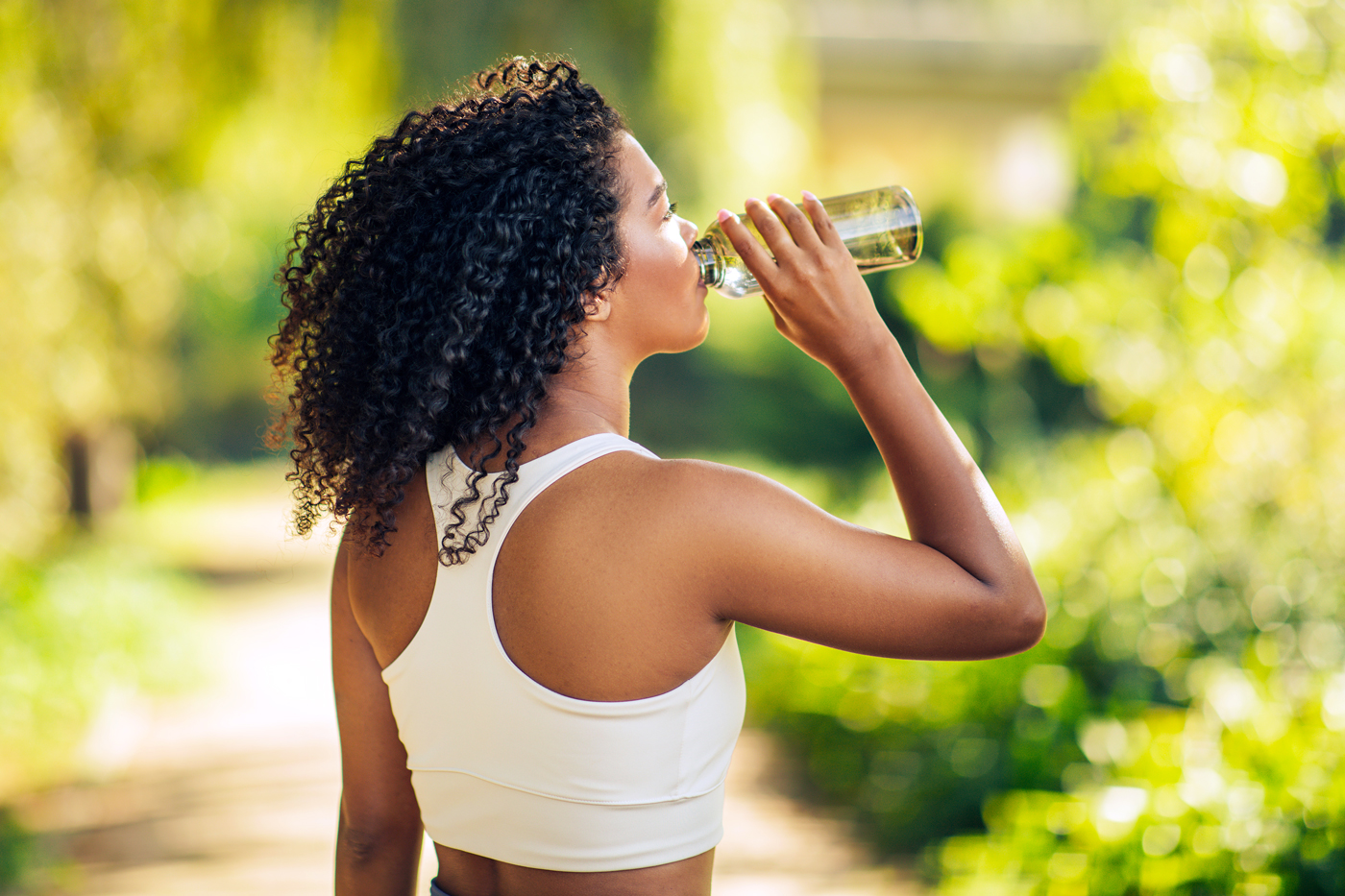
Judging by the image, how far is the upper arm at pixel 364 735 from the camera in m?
1.58

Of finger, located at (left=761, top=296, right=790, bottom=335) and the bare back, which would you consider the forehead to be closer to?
finger, located at (left=761, top=296, right=790, bottom=335)

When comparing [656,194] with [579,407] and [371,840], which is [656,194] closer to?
[579,407]

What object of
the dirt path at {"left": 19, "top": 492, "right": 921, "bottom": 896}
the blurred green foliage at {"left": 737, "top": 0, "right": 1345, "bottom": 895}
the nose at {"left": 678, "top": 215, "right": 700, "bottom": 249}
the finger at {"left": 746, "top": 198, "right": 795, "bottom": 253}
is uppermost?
the finger at {"left": 746, "top": 198, "right": 795, "bottom": 253}

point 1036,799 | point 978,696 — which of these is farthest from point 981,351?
point 1036,799

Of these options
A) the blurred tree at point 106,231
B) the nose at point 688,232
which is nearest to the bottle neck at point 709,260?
the nose at point 688,232

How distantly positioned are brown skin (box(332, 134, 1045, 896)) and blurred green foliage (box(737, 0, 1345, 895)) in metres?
2.00

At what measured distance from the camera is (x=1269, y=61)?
353cm

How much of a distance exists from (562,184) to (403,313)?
266mm

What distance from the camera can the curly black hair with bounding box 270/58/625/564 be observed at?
4.44 ft

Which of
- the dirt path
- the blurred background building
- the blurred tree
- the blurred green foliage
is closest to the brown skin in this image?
the blurred background building

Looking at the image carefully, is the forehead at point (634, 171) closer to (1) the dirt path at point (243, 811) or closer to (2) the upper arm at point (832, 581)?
(2) the upper arm at point (832, 581)

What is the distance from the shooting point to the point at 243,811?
485cm

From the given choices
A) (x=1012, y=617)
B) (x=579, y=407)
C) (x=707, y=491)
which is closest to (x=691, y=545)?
(x=707, y=491)

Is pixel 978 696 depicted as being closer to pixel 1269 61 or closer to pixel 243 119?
pixel 1269 61
